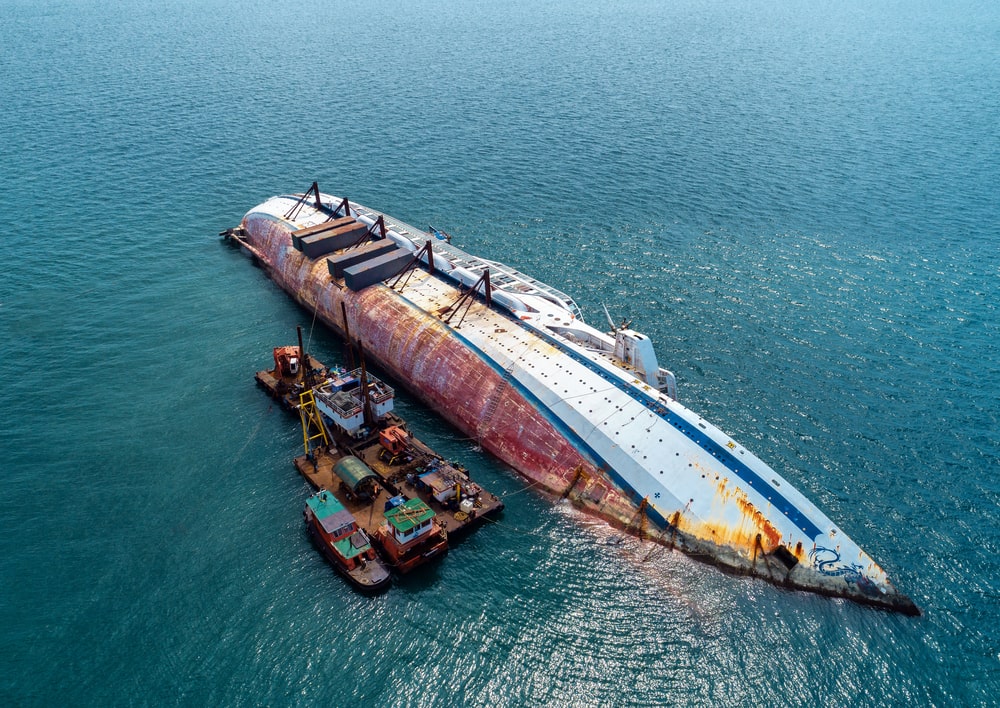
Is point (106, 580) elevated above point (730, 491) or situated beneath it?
situated beneath

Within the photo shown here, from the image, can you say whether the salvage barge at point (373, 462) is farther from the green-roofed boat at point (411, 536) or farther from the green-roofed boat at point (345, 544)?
the green-roofed boat at point (345, 544)

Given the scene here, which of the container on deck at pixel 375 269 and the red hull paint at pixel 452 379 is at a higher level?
the container on deck at pixel 375 269

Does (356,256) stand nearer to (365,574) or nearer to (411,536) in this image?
(411,536)

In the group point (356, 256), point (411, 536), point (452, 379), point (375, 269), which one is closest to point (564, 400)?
point (452, 379)

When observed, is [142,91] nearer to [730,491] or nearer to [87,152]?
[87,152]

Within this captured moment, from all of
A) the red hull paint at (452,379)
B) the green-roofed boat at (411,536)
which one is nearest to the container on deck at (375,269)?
the red hull paint at (452,379)

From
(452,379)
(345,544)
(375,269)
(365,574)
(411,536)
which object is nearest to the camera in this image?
(365,574)

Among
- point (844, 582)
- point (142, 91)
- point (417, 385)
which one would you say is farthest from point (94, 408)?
point (142, 91)
